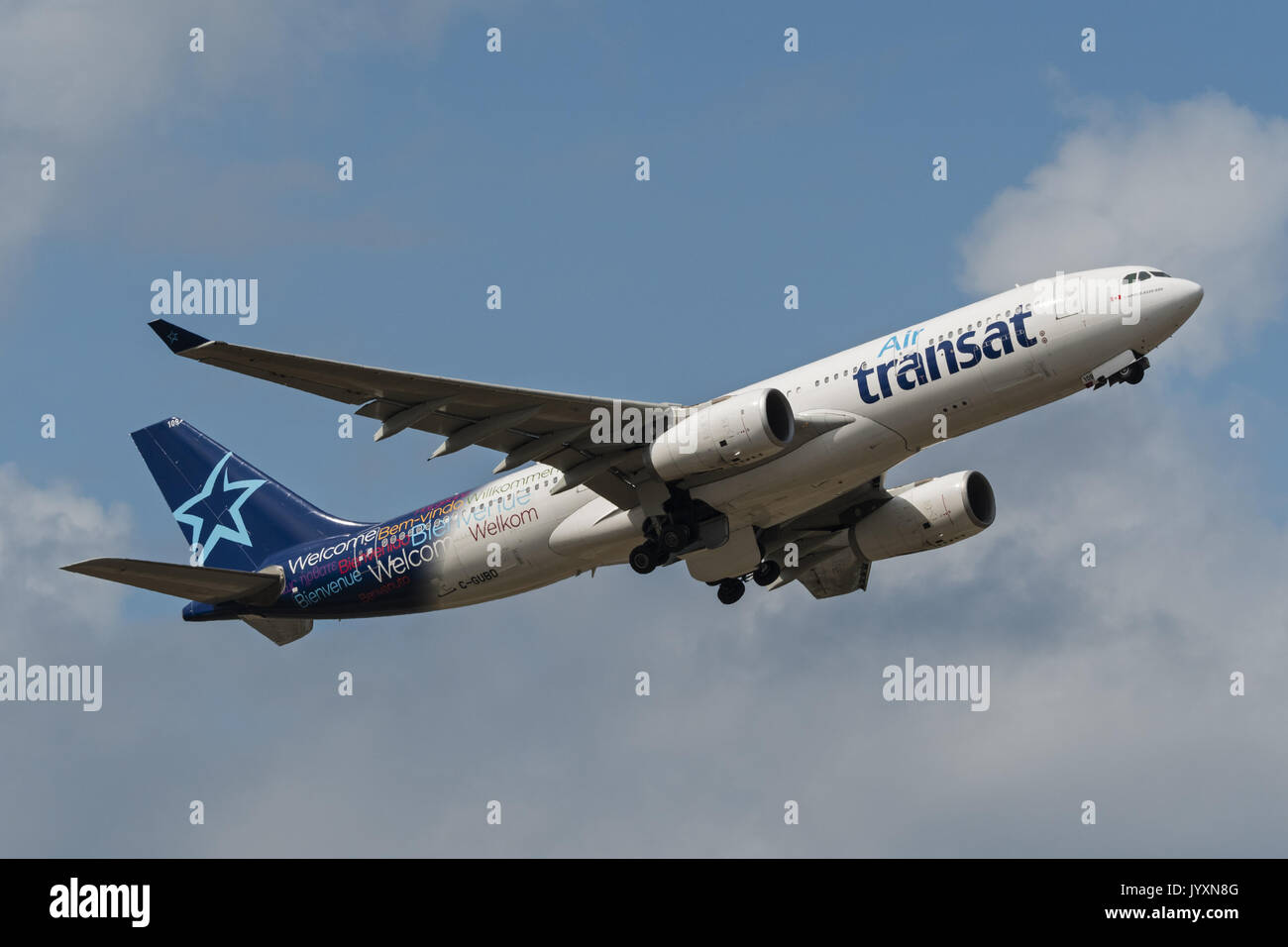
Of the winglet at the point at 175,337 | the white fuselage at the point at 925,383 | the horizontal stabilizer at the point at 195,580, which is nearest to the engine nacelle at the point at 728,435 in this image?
the white fuselage at the point at 925,383

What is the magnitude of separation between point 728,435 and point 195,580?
16.0 metres

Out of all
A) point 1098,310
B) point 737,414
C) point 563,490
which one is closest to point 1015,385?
point 1098,310

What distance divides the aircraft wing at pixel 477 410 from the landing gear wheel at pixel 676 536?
135 cm

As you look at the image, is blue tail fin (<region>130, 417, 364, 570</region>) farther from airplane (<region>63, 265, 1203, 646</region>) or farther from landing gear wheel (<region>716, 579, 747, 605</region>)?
landing gear wheel (<region>716, 579, 747, 605</region>)

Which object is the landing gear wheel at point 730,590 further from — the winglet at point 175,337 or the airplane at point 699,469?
the winglet at point 175,337

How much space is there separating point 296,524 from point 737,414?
16648 millimetres

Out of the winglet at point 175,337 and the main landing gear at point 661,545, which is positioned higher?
the winglet at point 175,337

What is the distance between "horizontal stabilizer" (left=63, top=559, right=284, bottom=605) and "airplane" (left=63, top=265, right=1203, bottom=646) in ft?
0.20

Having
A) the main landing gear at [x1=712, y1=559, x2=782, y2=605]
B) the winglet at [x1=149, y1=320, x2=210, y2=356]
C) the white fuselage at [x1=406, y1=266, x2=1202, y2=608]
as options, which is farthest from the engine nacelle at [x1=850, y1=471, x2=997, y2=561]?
the winglet at [x1=149, y1=320, x2=210, y2=356]

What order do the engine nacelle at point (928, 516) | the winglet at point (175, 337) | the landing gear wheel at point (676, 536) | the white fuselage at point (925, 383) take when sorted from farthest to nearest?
the engine nacelle at point (928, 516), the landing gear wheel at point (676, 536), the white fuselage at point (925, 383), the winglet at point (175, 337)

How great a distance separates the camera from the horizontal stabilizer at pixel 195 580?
43625mm

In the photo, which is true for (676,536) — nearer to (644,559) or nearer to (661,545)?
(661,545)

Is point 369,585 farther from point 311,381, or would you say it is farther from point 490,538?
point 311,381

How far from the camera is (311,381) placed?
38.1m
